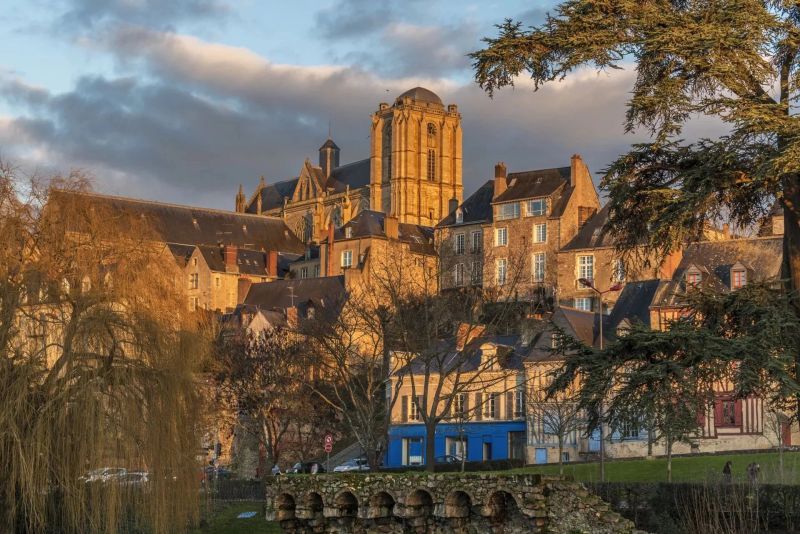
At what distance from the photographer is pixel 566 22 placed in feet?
53.8

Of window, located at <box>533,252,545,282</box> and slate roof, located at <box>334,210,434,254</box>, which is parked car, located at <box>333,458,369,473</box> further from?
slate roof, located at <box>334,210,434,254</box>

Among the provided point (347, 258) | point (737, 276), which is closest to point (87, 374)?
point (737, 276)

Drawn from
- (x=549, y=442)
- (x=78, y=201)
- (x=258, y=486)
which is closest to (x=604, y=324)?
(x=549, y=442)

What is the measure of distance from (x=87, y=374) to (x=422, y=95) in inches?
4448

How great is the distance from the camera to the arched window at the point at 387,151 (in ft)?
440

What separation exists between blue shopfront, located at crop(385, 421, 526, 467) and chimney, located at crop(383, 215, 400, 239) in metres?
36.4

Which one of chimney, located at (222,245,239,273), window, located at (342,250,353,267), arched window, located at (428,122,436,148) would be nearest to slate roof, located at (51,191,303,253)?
chimney, located at (222,245,239,273)

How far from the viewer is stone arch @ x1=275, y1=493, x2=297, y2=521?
2462 centimetres

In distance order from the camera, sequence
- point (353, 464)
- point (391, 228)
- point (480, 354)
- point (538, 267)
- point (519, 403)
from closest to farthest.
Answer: point (353, 464) → point (519, 403) → point (480, 354) → point (538, 267) → point (391, 228)

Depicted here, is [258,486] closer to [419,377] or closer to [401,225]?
[419,377]

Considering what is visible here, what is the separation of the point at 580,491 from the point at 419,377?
3603 cm

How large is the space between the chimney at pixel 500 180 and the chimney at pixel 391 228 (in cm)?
1080

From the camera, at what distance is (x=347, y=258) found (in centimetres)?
9256

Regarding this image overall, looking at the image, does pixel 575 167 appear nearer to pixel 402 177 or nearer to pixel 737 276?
pixel 737 276
